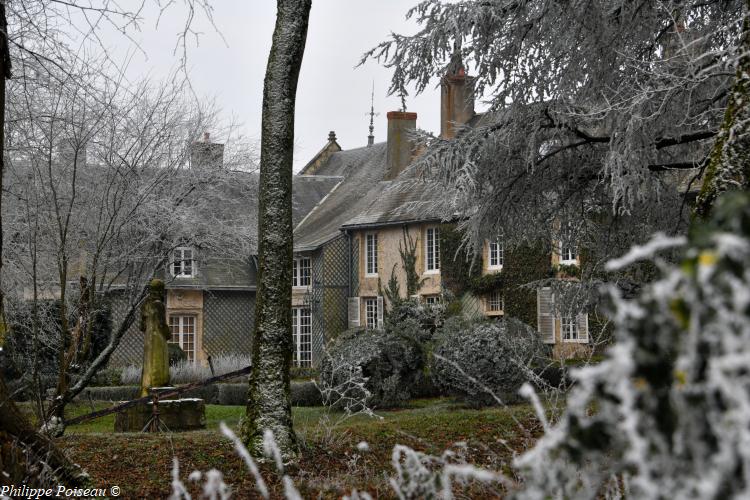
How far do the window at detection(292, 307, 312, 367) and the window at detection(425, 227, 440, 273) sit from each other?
5790 millimetres

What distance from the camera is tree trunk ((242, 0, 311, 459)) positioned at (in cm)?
853

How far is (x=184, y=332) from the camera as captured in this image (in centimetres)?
3262

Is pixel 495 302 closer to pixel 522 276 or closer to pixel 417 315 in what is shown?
pixel 522 276

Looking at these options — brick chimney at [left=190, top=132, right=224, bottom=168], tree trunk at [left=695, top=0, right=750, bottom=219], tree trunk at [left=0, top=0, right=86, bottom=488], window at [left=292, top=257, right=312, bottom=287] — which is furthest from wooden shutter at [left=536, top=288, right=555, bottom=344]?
tree trunk at [left=0, top=0, right=86, bottom=488]

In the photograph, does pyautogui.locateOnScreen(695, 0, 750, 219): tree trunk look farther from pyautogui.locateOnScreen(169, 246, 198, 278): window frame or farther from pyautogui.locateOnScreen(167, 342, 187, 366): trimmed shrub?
pyautogui.locateOnScreen(167, 342, 187, 366): trimmed shrub

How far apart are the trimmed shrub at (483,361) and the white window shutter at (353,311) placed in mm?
15796

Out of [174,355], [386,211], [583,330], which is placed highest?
[386,211]

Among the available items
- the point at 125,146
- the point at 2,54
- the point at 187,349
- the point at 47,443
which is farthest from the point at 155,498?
the point at 187,349

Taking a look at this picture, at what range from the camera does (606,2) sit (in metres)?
10.9

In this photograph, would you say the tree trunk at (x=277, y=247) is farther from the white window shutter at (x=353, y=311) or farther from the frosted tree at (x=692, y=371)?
the white window shutter at (x=353, y=311)

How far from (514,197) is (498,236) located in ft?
2.46

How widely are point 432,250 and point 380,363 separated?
44.7ft

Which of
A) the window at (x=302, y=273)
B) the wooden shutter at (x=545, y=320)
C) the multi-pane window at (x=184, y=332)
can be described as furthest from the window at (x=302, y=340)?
the wooden shutter at (x=545, y=320)

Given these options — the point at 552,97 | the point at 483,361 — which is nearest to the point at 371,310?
the point at 483,361
